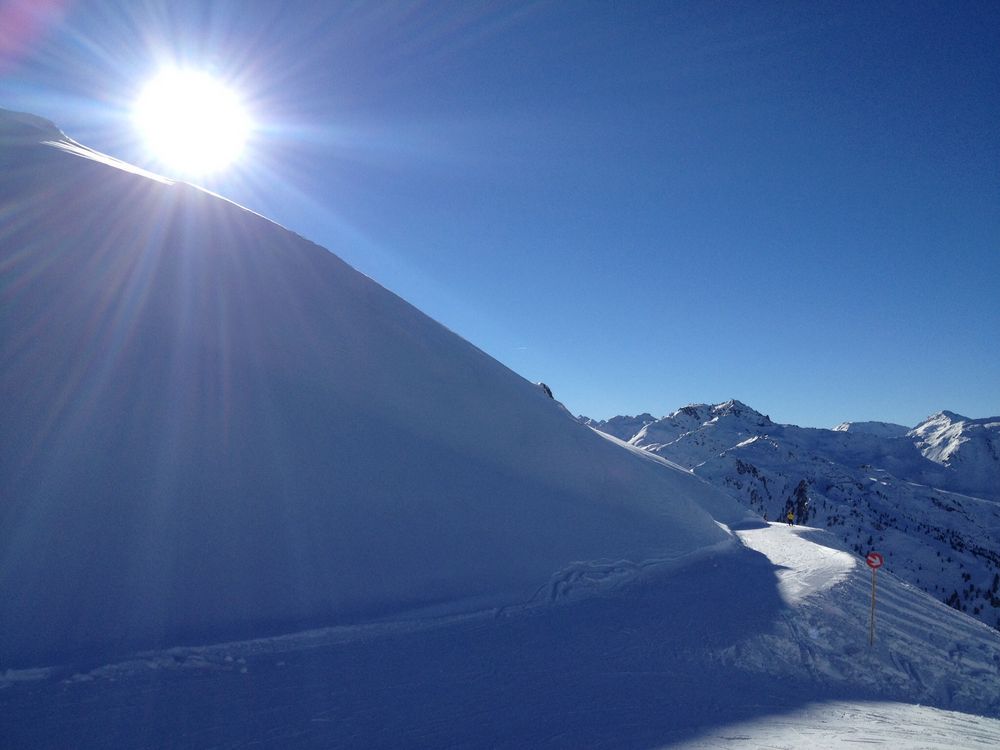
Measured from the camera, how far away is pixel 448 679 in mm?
6539

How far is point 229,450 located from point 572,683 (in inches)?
261

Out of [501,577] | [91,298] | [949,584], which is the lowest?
[949,584]

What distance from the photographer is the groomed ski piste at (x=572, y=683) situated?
5363 millimetres

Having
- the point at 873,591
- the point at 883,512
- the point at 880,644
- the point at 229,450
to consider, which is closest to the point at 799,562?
the point at 880,644

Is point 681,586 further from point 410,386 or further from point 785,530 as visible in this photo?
point 785,530

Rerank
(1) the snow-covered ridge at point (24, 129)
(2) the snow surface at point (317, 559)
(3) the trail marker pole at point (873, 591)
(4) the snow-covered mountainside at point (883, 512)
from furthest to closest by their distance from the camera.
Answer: (4) the snow-covered mountainside at point (883, 512) → (1) the snow-covered ridge at point (24, 129) → (3) the trail marker pole at point (873, 591) → (2) the snow surface at point (317, 559)

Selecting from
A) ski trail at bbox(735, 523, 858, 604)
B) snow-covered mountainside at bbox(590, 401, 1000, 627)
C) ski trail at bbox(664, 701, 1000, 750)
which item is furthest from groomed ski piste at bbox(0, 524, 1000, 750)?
snow-covered mountainside at bbox(590, 401, 1000, 627)

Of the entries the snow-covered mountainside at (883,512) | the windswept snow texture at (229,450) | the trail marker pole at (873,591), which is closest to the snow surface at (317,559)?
the windswept snow texture at (229,450)

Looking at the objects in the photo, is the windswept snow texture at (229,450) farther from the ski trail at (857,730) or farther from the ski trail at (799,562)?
the ski trail at (857,730)

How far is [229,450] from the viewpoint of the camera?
30.6 feet

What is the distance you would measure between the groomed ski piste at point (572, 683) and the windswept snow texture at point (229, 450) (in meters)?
0.67

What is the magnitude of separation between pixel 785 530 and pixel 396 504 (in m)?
17.0

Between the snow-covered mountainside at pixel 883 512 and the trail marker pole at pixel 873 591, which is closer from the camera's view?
the trail marker pole at pixel 873 591

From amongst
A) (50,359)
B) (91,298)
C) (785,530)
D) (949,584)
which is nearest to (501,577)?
(50,359)
